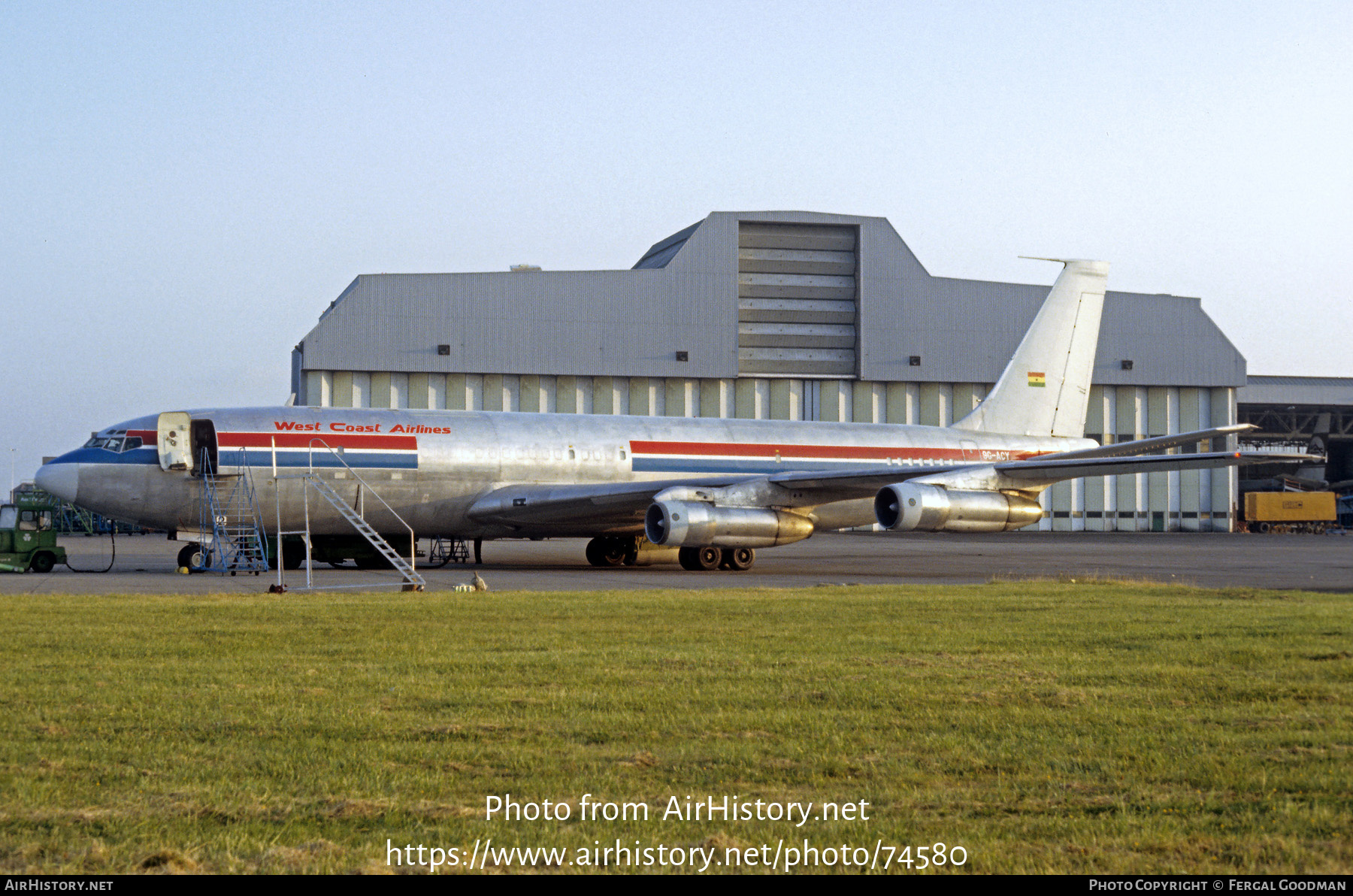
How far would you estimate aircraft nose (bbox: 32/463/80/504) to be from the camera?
25297 millimetres

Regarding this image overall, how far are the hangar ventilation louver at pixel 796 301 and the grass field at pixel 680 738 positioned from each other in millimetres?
43507

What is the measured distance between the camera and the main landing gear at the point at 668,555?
1109 inches

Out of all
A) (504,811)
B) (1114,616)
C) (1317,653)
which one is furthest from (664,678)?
(1114,616)

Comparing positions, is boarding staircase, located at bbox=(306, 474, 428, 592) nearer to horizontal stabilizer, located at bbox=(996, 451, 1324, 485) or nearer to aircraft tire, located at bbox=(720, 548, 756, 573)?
aircraft tire, located at bbox=(720, 548, 756, 573)

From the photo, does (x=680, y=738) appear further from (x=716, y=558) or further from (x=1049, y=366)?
(x=1049, y=366)

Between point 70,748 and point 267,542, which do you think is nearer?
point 70,748

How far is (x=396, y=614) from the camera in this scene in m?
15.0

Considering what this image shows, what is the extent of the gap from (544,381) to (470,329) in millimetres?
4036

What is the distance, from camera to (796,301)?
5666 cm

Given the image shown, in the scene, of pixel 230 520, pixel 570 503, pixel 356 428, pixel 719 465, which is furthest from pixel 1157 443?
pixel 230 520

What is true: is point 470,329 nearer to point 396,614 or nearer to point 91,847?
point 396,614

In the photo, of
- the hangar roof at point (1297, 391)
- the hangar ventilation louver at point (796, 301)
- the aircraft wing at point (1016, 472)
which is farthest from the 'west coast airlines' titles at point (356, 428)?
the hangar roof at point (1297, 391)

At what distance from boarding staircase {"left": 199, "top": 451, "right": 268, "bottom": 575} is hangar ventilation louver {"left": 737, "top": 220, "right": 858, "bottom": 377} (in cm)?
3263

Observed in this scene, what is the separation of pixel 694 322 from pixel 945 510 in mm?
29873
